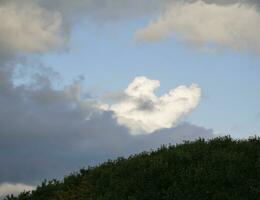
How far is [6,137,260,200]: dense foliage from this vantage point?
22484 millimetres

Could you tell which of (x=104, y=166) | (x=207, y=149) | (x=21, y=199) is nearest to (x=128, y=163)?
(x=104, y=166)

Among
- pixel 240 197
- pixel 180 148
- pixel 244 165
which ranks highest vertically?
pixel 180 148

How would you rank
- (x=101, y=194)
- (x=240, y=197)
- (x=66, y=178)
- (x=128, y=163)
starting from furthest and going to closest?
(x=66, y=178)
(x=128, y=163)
(x=101, y=194)
(x=240, y=197)

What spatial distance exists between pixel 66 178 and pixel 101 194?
14.7 ft

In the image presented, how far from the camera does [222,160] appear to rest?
2445 cm

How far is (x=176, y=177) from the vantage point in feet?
77.2

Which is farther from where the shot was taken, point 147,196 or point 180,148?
point 180,148

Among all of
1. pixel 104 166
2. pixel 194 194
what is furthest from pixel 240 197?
pixel 104 166

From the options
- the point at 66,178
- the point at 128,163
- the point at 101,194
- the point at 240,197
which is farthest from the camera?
the point at 66,178

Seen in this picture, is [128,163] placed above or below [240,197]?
above

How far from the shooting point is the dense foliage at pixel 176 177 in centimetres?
2248

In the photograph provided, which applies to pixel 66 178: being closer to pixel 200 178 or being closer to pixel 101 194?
pixel 101 194

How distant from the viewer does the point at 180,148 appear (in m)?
27.3

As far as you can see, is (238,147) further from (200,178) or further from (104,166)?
(104,166)
